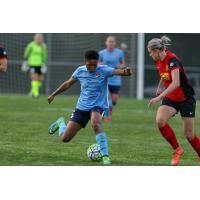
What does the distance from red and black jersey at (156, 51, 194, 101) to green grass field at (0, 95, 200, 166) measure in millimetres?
1000

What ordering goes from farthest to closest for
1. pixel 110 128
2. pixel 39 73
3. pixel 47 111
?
pixel 39 73 → pixel 47 111 → pixel 110 128

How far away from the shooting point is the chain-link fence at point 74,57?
30.6 meters

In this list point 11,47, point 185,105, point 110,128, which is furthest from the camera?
point 11,47

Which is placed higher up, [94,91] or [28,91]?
[94,91]

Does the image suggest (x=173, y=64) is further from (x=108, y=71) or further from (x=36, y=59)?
(x=36, y=59)

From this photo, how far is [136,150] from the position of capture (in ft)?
39.9

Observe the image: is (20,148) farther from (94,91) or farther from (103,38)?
(103,38)

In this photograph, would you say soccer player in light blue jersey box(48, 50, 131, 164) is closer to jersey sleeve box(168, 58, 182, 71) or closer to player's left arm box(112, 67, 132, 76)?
player's left arm box(112, 67, 132, 76)

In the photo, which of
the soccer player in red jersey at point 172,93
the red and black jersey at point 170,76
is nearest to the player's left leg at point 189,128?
the soccer player in red jersey at point 172,93

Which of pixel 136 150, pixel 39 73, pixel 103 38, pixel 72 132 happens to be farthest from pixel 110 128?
pixel 103 38

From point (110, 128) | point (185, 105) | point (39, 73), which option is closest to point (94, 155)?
point (185, 105)

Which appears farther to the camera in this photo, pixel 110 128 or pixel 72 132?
pixel 110 128

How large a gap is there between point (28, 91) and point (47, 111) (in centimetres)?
1092

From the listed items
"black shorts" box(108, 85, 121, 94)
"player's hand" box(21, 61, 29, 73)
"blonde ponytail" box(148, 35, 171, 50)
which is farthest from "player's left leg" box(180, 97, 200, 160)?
"player's hand" box(21, 61, 29, 73)
